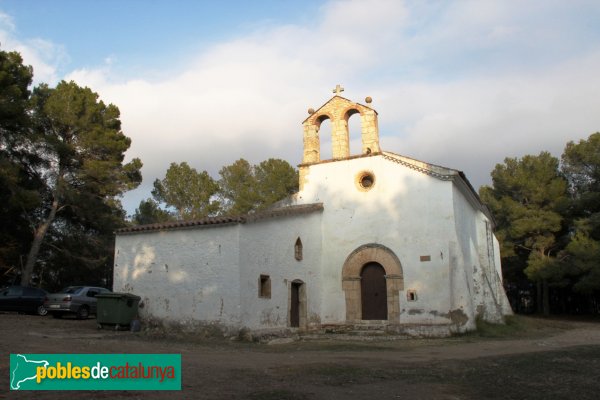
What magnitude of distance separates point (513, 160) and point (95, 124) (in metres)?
24.9

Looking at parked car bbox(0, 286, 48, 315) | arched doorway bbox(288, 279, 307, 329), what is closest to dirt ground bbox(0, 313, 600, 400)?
arched doorway bbox(288, 279, 307, 329)

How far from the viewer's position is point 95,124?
2222 centimetres

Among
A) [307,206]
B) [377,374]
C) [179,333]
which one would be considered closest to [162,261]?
[179,333]

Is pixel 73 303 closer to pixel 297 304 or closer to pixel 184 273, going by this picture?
pixel 184 273

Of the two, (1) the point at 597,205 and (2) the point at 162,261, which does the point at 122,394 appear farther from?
(1) the point at 597,205

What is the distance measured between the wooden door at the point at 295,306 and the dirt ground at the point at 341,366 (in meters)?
1.79

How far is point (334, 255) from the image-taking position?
16344mm

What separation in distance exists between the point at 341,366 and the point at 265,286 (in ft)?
20.0

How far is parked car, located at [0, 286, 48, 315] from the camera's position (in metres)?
17.4

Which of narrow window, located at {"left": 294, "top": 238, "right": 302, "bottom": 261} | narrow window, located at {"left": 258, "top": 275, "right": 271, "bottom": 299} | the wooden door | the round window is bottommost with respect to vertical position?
the wooden door

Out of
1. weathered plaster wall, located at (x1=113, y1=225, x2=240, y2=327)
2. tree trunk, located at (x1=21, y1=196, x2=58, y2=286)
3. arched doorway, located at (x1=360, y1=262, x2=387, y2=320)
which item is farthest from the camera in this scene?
tree trunk, located at (x1=21, y1=196, x2=58, y2=286)

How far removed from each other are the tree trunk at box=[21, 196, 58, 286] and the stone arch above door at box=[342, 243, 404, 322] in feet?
44.4

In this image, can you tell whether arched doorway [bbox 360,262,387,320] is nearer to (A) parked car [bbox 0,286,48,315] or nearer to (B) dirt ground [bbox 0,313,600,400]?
(B) dirt ground [bbox 0,313,600,400]

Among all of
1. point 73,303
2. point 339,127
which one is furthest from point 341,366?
point 73,303
